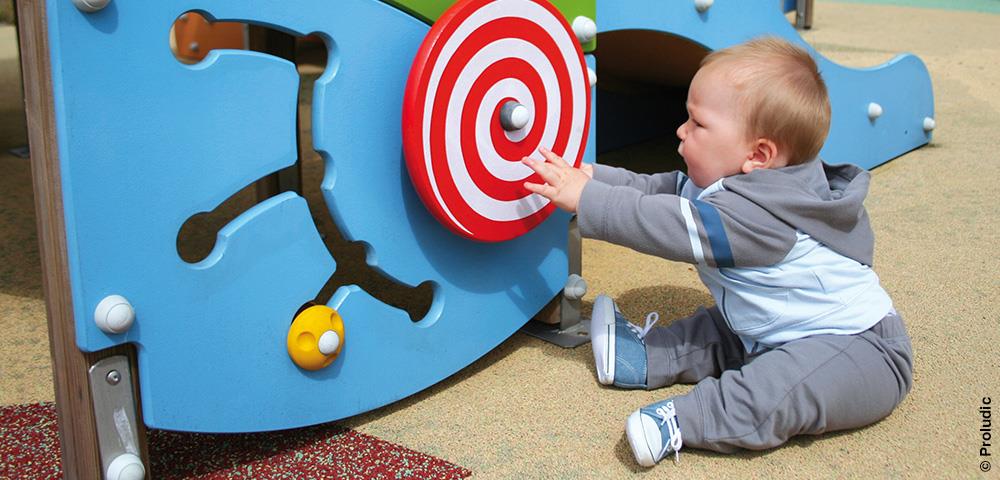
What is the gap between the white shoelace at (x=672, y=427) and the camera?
3.38 ft

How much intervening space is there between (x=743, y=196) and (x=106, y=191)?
2.14 feet

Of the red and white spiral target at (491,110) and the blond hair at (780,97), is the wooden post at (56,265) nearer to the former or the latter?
the red and white spiral target at (491,110)

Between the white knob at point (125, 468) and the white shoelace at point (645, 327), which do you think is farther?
the white shoelace at point (645, 327)

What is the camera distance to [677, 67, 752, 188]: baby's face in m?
1.10

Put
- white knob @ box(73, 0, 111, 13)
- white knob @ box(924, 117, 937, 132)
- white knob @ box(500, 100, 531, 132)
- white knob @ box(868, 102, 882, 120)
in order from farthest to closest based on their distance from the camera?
white knob @ box(924, 117, 937, 132)
white knob @ box(868, 102, 882, 120)
white knob @ box(500, 100, 531, 132)
white knob @ box(73, 0, 111, 13)

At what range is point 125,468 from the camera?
0.91 m

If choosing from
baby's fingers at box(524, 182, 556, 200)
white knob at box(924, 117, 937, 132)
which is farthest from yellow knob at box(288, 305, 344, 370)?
white knob at box(924, 117, 937, 132)

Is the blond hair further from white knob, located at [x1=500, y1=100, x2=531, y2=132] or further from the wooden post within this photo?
the wooden post

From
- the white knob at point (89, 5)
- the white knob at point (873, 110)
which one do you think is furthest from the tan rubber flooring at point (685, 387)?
the white knob at point (89, 5)

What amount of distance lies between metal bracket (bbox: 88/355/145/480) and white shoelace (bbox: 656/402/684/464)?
525 mm

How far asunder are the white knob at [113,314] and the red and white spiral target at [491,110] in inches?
13.2

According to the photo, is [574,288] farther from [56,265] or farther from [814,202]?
[56,265]

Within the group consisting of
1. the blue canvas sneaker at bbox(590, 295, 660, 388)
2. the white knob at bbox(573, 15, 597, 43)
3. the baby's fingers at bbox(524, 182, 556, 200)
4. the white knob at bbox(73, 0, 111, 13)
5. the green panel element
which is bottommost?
the blue canvas sneaker at bbox(590, 295, 660, 388)

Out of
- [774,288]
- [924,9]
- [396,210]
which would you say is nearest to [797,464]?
[774,288]
